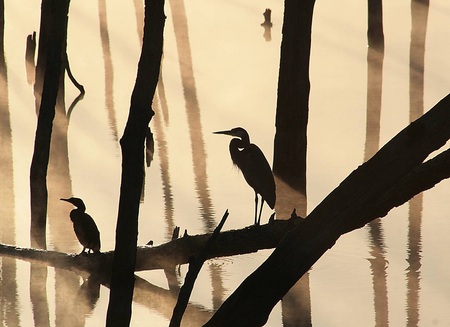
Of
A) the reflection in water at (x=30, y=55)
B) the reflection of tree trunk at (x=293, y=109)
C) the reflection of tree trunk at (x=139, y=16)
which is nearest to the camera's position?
the reflection of tree trunk at (x=293, y=109)

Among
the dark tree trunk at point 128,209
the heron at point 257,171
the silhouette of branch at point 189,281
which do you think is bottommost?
the silhouette of branch at point 189,281

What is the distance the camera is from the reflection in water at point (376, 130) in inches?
271

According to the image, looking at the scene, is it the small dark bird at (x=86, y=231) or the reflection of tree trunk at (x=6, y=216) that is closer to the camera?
the small dark bird at (x=86, y=231)

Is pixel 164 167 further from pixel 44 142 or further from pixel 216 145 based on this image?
pixel 44 142

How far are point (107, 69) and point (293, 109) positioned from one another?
761cm

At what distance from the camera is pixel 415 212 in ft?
29.9

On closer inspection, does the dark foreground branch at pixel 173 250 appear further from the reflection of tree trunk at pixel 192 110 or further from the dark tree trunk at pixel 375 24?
the dark tree trunk at pixel 375 24

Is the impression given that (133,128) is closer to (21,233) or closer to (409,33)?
(21,233)

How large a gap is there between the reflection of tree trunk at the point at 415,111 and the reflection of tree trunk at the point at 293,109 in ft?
3.34

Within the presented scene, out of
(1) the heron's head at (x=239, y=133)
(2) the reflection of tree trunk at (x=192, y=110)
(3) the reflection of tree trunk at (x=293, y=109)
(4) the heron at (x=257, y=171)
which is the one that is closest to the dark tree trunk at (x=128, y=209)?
(4) the heron at (x=257, y=171)

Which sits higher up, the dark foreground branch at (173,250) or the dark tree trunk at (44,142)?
the dark tree trunk at (44,142)

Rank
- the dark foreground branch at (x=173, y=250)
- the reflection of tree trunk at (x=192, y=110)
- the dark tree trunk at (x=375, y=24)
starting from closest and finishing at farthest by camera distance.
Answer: the dark foreground branch at (x=173, y=250) < the reflection of tree trunk at (x=192, y=110) < the dark tree trunk at (x=375, y=24)

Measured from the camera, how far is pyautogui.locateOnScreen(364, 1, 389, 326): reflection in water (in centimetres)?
689

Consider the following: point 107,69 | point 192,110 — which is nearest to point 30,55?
point 107,69
